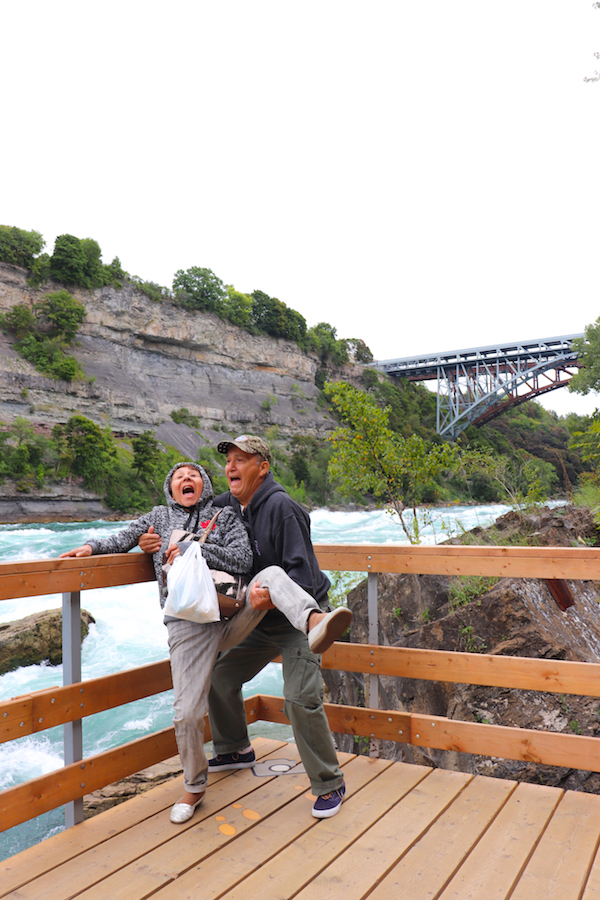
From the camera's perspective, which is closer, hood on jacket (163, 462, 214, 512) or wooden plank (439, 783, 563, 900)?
wooden plank (439, 783, 563, 900)

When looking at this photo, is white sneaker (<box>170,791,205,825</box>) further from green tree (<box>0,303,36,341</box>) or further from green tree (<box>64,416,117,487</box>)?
green tree (<box>0,303,36,341</box>)

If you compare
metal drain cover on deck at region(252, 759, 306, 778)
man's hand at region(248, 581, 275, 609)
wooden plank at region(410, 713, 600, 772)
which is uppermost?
man's hand at region(248, 581, 275, 609)

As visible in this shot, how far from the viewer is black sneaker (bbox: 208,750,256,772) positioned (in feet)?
8.14

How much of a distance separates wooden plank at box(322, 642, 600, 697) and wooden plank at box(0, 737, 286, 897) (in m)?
0.70

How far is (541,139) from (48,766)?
40.8ft

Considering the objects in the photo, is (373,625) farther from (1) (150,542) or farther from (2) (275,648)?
(1) (150,542)

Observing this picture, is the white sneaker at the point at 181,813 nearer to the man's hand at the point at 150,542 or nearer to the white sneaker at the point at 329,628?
the white sneaker at the point at 329,628

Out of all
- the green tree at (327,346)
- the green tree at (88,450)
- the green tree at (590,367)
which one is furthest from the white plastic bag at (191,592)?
the green tree at (327,346)

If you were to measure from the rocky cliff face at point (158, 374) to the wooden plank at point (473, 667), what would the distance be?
31.5 m

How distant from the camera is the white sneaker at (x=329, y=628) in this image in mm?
1865

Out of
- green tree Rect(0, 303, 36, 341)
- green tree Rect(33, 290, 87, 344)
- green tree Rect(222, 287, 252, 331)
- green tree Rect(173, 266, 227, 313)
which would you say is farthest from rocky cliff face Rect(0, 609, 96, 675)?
green tree Rect(222, 287, 252, 331)

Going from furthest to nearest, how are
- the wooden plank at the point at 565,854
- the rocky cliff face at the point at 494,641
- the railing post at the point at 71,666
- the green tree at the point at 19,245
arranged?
the green tree at the point at 19,245
the rocky cliff face at the point at 494,641
the railing post at the point at 71,666
the wooden plank at the point at 565,854

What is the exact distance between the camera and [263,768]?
2469mm

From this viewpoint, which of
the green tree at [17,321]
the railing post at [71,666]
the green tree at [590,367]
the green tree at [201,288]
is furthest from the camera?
the green tree at [201,288]
